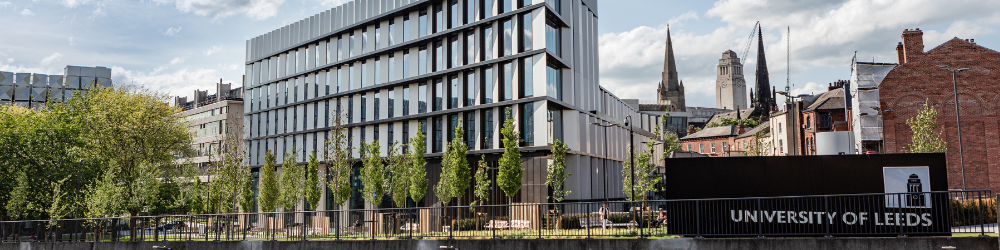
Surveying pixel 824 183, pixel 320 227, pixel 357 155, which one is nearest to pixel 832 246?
pixel 824 183

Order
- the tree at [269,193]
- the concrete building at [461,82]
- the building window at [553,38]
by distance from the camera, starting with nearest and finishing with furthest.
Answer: the building window at [553,38] < the concrete building at [461,82] < the tree at [269,193]

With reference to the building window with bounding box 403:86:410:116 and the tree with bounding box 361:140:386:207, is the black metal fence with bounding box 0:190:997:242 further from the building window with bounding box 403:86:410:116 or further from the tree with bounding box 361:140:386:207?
the building window with bounding box 403:86:410:116

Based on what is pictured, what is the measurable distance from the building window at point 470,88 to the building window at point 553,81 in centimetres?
470

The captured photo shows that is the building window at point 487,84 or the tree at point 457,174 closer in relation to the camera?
the tree at point 457,174

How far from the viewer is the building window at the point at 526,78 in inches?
1375

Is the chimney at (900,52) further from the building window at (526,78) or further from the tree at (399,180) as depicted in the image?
the tree at (399,180)

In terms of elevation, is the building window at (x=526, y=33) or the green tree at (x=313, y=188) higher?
the building window at (x=526, y=33)

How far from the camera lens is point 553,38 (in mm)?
36188

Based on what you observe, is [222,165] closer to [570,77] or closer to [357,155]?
[357,155]

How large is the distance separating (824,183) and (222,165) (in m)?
36.9

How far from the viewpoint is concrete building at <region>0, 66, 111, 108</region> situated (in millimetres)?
84812

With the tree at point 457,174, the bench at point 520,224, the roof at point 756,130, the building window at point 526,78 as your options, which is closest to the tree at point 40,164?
the tree at point 457,174

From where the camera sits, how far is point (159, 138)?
41.6 m

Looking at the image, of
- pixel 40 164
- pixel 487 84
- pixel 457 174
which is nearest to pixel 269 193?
pixel 40 164
